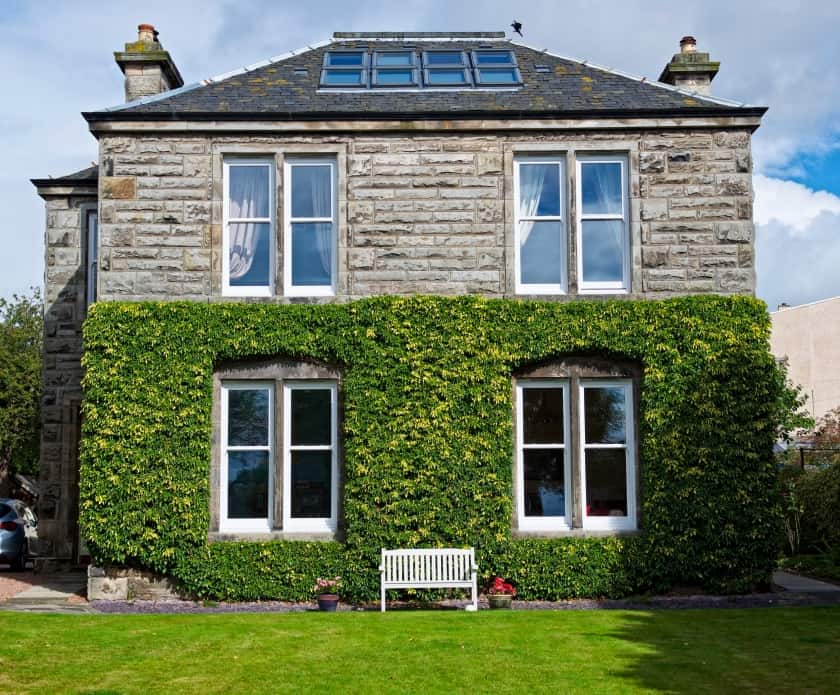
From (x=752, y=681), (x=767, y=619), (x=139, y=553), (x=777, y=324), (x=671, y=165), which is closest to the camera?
(x=752, y=681)

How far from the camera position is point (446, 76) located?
1734cm

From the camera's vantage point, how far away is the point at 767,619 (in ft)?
42.4

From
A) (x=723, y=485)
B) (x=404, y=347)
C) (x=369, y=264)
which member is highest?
(x=369, y=264)

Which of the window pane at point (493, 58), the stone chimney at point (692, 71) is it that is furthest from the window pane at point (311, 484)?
the stone chimney at point (692, 71)

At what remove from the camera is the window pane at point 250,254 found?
1568 cm

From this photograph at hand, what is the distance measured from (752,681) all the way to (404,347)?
7328 millimetres

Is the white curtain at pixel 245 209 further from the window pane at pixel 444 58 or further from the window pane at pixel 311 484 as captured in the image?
the window pane at pixel 444 58

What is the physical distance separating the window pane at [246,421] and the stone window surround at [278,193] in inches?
62.7

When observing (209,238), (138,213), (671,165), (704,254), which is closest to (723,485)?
(704,254)

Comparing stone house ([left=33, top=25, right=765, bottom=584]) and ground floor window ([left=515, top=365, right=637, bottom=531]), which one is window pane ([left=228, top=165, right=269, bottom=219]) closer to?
stone house ([left=33, top=25, right=765, bottom=584])

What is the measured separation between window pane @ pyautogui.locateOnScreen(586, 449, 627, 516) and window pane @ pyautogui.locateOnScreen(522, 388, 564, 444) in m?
0.61

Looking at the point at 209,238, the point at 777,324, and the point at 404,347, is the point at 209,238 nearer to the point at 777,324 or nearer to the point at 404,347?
the point at 404,347

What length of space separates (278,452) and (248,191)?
4.13m

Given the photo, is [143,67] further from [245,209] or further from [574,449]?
[574,449]
